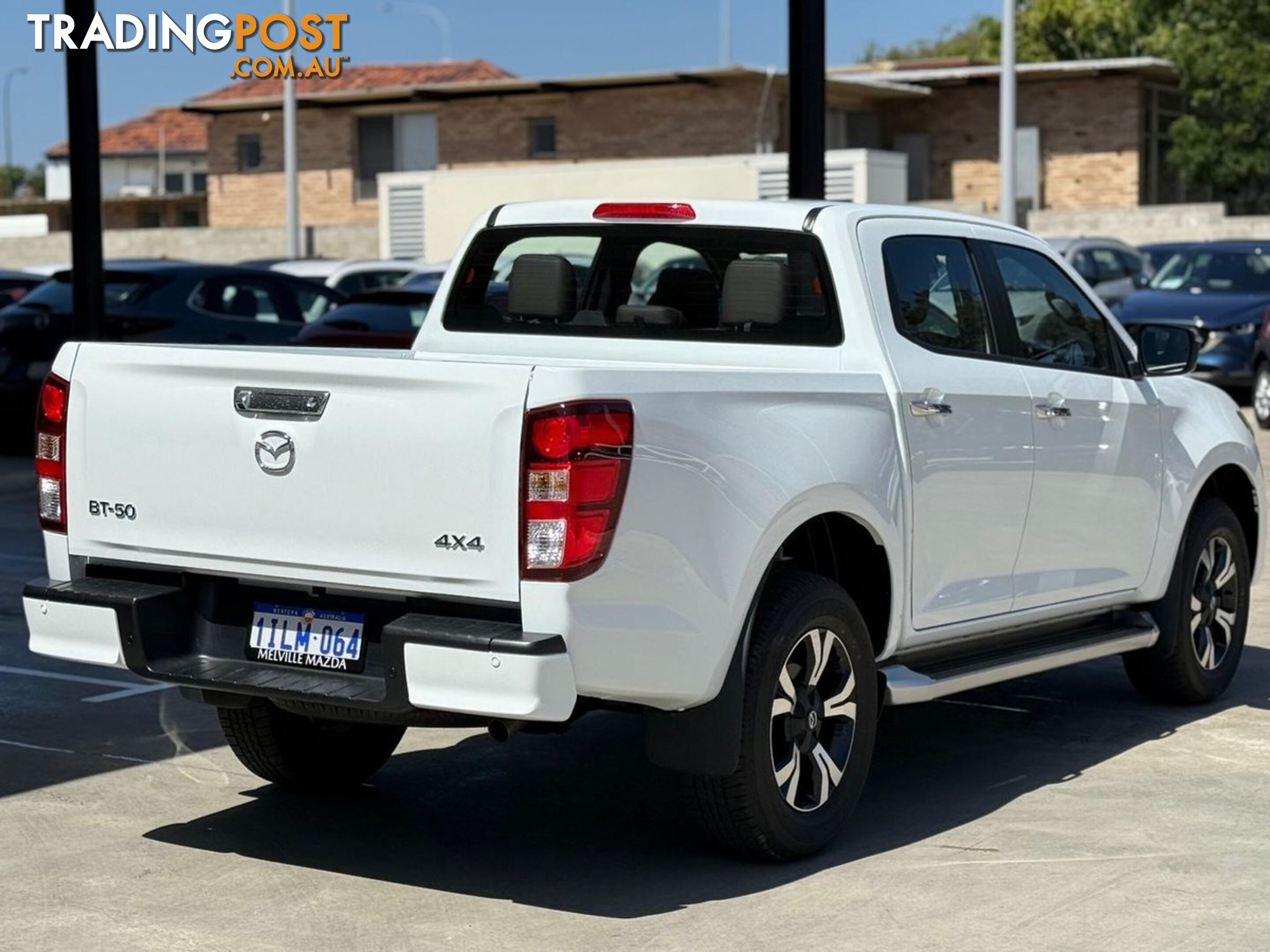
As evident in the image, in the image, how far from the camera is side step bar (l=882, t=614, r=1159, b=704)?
20.5 ft

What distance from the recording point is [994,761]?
23.2 feet

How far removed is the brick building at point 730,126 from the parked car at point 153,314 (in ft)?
88.2

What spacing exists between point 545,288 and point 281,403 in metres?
1.77

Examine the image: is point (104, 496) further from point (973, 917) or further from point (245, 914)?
point (973, 917)

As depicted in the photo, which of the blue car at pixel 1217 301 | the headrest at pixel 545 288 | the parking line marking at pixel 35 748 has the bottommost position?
the parking line marking at pixel 35 748

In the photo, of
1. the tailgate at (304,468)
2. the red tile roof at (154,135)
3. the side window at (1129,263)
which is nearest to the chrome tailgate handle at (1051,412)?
the tailgate at (304,468)

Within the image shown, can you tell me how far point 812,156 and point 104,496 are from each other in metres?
8.38

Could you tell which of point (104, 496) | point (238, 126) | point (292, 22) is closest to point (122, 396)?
point (104, 496)

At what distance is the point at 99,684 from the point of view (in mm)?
8422

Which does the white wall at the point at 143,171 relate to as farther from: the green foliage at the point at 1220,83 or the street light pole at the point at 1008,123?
the street light pole at the point at 1008,123

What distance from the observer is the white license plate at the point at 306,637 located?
211 inches

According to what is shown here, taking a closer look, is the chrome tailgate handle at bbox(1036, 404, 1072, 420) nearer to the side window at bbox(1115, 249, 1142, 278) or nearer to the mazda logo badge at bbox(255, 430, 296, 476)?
the mazda logo badge at bbox(255, 430, 296, 476)

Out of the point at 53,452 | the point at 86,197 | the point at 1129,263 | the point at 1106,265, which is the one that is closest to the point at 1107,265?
the point at 1106,265

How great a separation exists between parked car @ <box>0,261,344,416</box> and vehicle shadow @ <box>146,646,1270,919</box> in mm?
9842
